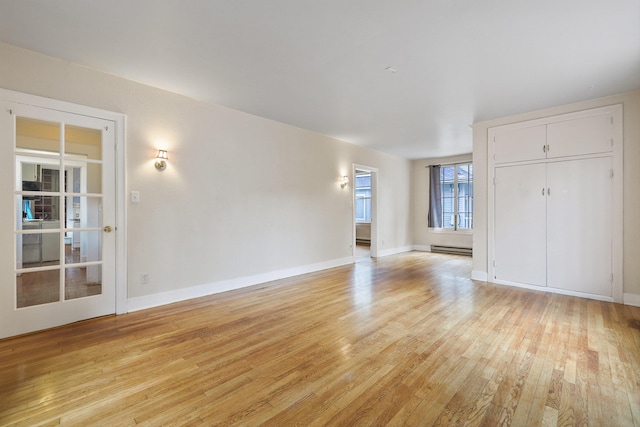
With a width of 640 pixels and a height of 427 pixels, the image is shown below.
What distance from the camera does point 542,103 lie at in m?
4.06

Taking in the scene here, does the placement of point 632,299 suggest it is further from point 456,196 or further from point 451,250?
point 456,196

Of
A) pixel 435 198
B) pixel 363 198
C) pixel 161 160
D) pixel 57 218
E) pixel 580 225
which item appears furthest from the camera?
pixel 363 198

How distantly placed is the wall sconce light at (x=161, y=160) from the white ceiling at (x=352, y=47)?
797mm

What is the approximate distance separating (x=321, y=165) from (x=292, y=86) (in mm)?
2313

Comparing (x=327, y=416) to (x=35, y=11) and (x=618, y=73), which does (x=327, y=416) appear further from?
(x=618, y=73)

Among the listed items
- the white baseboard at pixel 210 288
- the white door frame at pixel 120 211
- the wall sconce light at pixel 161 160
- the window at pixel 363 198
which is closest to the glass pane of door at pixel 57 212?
the white door frame at pixel 120 211

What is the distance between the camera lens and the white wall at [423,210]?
8.10m

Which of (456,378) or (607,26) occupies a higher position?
(607,26)

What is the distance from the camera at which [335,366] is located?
2.21 meters

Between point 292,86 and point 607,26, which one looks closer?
point 607,26

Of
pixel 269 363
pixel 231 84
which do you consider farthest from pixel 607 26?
pixel 269 363

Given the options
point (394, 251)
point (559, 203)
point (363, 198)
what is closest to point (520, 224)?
point (559, 203)

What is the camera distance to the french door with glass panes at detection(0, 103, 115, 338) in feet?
9.05

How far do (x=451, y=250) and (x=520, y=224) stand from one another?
3.55 metres
